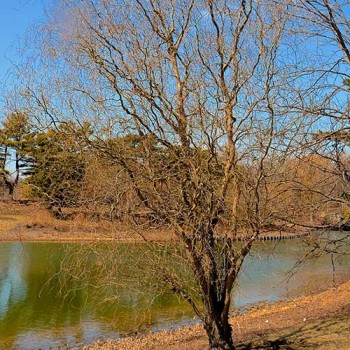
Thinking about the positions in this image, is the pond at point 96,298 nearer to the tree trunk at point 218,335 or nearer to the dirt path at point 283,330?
the dirt path at point 283,330

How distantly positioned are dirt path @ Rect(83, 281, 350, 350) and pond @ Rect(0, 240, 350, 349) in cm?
61

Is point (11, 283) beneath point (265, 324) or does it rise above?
above

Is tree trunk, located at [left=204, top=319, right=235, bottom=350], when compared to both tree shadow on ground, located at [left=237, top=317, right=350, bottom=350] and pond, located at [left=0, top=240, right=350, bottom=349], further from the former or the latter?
pond, located at [left=0, top=240, right=350, bottom=349]

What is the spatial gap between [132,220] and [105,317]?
631 cm

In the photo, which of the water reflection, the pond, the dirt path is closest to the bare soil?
the dirt path

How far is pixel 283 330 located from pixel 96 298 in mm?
3351

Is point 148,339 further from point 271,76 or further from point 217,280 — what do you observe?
point 271,76

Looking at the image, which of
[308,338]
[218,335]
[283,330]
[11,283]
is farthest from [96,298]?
[11,283]

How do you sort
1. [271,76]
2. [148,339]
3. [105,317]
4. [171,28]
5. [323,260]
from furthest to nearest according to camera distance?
[323,260] < [105,317] < [148,339] < [171,28] < [271,76]

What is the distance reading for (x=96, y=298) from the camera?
8570mm

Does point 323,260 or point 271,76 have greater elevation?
point 271,76

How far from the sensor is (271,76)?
5668mm

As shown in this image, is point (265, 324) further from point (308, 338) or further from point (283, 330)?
point (308, 338)

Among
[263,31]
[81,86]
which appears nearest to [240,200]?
[263,31]
